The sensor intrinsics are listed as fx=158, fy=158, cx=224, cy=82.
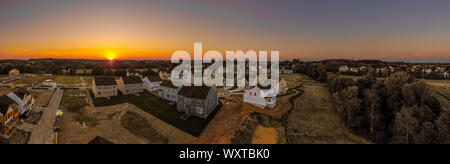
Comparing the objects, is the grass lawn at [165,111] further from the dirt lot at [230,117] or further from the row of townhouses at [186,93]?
the row of townhouses at [186,93]

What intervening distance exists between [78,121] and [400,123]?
4276 cm

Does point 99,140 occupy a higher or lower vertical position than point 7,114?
lower

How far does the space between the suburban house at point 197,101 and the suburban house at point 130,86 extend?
1794cm

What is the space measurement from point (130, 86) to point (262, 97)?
3259 centimetres

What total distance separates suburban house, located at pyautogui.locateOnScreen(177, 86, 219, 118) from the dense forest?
23.0m

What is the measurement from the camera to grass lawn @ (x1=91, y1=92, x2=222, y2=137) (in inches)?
917

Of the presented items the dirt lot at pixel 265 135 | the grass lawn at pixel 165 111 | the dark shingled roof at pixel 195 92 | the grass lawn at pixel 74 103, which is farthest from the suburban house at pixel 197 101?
the grass lawn at pixel 74 103

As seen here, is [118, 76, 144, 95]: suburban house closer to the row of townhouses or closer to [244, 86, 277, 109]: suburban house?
the row of townhouses

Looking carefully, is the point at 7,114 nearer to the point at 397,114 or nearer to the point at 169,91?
the point at 169,91

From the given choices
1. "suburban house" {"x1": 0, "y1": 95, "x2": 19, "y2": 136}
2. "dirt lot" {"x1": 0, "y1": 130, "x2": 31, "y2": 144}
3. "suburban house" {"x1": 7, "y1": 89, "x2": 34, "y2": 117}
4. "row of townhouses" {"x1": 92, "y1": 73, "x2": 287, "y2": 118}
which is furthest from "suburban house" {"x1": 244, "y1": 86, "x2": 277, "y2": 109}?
"suburban house" {"x1": 7, "y1": 89, "x2": 34, "y2": 117}

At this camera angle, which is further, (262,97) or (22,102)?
(262,97)

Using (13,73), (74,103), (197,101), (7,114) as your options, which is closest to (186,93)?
(197,101)

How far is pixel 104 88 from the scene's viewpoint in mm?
36094

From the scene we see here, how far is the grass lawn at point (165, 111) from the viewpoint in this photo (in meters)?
23.3
